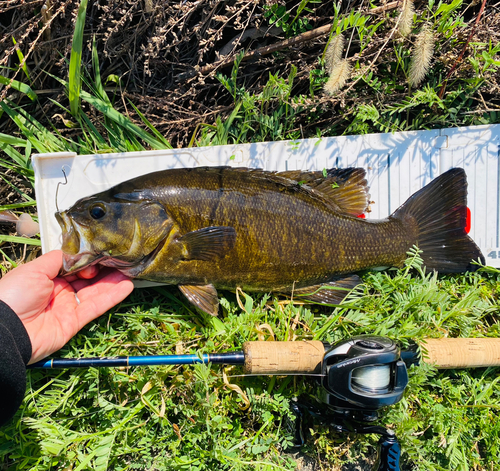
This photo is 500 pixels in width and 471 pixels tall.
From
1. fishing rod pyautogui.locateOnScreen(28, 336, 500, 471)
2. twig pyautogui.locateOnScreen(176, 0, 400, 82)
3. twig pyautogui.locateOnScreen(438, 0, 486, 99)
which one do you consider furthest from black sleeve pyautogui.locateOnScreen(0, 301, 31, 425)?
twig pyautogui.locateOnScreen(438, 0, 486, 99)

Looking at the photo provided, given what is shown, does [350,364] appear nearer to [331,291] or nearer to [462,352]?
[331,291]

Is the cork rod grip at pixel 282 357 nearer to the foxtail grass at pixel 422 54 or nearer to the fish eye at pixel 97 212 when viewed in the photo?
the fish eye at pixel 97 212

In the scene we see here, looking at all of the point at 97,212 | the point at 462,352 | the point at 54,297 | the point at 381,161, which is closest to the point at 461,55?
the point at 381,161

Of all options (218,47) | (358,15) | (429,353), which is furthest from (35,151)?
(429,353)

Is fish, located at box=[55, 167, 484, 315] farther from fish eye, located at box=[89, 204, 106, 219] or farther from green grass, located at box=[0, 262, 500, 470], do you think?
green grass, located at box=[0, 262, 500, 470]

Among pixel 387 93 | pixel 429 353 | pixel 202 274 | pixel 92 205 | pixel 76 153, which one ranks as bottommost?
pixel 429 353

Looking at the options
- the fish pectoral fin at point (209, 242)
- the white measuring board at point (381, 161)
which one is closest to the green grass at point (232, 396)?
the fish pectoral fin at point (209, 242)

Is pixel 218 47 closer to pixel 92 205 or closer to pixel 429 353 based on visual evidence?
pixel 92 205
